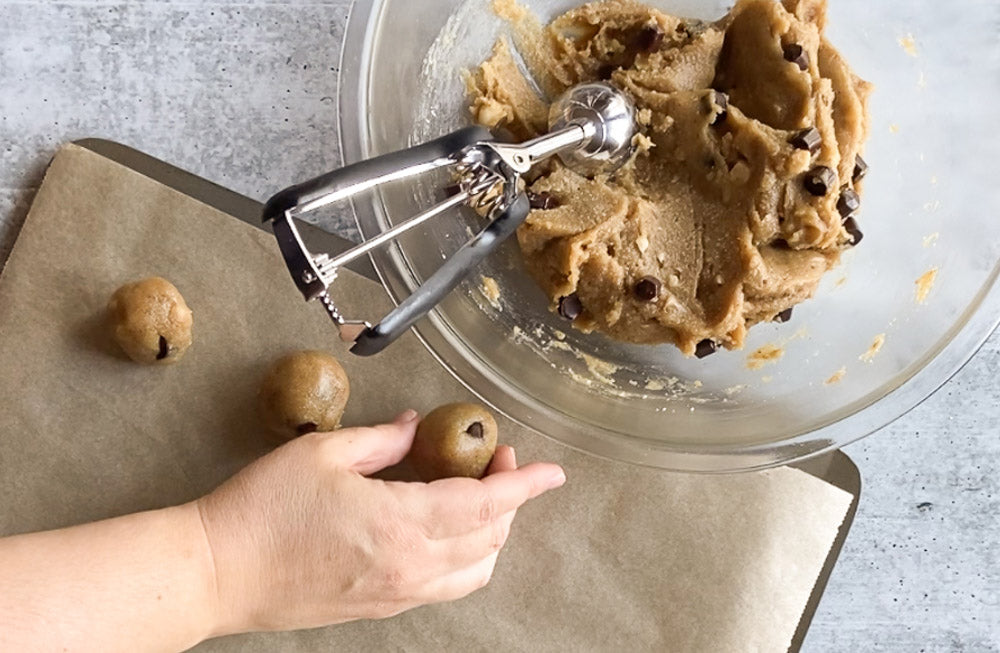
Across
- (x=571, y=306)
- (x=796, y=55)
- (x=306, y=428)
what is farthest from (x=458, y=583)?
(x=796, y=55)

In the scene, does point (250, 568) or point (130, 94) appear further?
point (130, 94)

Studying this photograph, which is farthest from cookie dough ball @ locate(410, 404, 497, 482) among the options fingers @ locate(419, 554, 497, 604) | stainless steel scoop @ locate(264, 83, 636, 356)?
stainless steel scoop @ locate(264, 83, 636, 356)

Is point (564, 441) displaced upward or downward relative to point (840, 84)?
downward

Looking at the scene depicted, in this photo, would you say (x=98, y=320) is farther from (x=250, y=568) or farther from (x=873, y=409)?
(x=873, y=409)

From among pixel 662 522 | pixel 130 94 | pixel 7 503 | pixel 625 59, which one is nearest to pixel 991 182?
pixel 625 59

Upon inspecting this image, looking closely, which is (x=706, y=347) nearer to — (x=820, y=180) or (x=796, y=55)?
Answer: (x=820, y=180)

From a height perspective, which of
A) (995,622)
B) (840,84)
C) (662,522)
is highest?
(840,84)
